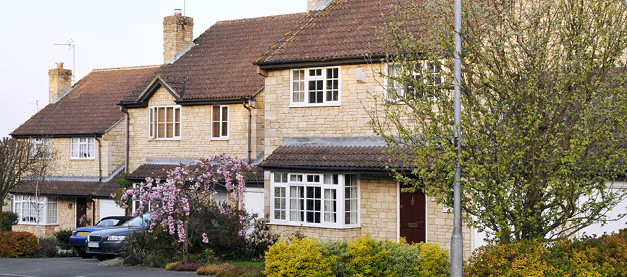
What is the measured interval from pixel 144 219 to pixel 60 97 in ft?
64.9

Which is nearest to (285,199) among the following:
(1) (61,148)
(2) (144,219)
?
(2) (144,219)

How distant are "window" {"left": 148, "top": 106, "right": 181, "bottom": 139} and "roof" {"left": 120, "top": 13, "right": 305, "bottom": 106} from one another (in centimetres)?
91

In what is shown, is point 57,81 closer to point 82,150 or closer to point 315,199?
point 82,150

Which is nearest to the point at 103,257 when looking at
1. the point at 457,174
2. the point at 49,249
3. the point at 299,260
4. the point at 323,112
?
the point at 49,249

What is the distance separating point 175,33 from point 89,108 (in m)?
6.55

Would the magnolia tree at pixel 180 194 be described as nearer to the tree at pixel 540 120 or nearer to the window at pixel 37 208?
the tree at pixel 540 120

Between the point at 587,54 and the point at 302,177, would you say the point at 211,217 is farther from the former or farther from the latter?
the point at 587,54

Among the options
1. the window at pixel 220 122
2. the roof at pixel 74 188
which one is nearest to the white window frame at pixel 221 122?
the window at pixel 220 122

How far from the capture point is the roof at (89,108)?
35156 mm

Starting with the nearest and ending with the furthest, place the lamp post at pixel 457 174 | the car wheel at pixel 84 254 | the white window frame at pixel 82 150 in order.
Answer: the lamp post at pixel 457 174, the car wheel at pixel 84 254, the white window frame at pixel 82 150

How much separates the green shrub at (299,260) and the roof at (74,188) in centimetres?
1863

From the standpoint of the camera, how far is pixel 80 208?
35.6 meters

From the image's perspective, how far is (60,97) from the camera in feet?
131

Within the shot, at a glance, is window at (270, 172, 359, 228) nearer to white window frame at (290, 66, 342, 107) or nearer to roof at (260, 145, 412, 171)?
roof at (260, 145, 412, 171)
